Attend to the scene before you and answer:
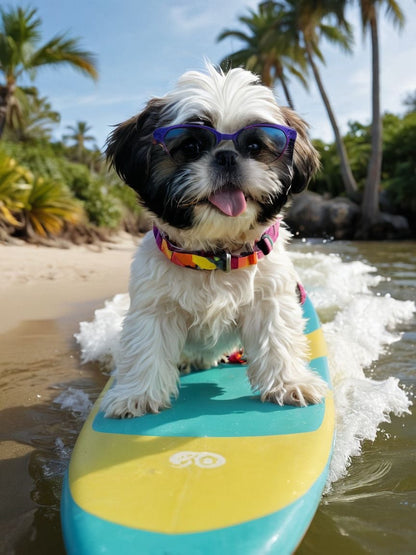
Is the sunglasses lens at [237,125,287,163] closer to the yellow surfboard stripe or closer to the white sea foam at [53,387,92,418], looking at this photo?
the yellow surfboard stripe

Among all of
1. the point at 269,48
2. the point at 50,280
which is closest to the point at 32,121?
the point at 269,48

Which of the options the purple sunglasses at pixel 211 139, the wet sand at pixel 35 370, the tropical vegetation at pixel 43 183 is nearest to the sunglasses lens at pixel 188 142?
the purple sunglasses at pixel 211 139

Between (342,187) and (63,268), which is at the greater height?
(342,187)

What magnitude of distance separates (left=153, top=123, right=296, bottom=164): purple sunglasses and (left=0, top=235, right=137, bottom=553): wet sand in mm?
1426

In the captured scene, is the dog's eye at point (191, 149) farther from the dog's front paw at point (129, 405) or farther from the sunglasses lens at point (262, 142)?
the dog's front paw at point (129, 405)

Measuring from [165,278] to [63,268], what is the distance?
22.0 feet

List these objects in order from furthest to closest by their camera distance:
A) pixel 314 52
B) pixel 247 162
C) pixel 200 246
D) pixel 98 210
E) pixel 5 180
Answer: pixel 314 52 < pixel 98 210 < pixel 5 180 < pixel 200 246 < pixel 247 162

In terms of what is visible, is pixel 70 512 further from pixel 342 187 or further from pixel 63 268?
pixel 342 187

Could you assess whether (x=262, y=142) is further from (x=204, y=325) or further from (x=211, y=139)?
(x=204, y=325)

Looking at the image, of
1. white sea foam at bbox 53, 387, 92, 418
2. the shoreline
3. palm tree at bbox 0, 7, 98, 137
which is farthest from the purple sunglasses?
palm tree at bbox 0, 7, 98, 137

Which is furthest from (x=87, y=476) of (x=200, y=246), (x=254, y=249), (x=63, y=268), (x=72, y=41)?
(x=72, y=41)

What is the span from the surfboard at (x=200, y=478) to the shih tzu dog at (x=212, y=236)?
6.4 inches

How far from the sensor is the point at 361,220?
22203 millimetres

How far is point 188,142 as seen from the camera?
6.26 ft
